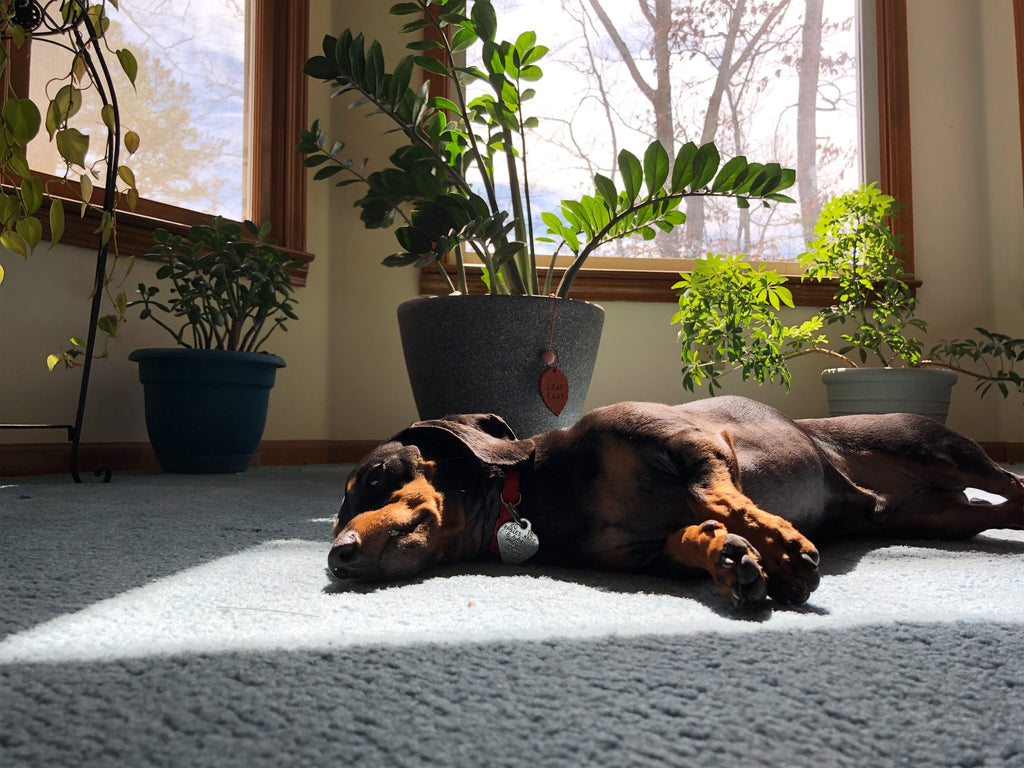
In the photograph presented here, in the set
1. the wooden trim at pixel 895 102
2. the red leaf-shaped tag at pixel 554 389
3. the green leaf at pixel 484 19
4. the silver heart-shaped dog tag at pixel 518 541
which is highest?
the wooden trim at pixel 895 102

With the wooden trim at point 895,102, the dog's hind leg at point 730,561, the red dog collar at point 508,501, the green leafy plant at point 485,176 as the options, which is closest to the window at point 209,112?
the green leafy plant at point 485,176

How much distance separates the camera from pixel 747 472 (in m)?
1.29

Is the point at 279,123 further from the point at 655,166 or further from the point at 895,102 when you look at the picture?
the point at 895,102

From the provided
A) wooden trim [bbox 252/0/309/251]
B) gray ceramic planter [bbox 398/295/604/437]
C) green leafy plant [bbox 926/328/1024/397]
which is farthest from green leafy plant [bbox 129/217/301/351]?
green leafy plant [bbox 926/328/1024/397]

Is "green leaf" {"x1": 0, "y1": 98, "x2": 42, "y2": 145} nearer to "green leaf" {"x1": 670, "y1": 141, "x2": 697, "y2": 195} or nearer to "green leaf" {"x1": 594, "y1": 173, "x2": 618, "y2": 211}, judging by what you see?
"green leaf" {"x1": 594, "y1": 173, "x2": 618, "y2": 211}

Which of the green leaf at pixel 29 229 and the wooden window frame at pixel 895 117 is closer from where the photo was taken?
the green leaf at pixel 29 229

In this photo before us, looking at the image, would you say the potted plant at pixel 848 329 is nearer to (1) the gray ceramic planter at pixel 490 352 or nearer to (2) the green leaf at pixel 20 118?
(1) the gray ceramic planter at pixel 490 352

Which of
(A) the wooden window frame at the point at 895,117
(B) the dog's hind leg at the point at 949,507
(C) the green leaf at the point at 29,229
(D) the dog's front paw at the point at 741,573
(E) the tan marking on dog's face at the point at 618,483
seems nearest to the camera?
(D) the dog's front paw at the point at 741,573

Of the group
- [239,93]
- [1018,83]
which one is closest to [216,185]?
[239,93]

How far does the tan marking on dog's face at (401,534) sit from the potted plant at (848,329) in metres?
2.05

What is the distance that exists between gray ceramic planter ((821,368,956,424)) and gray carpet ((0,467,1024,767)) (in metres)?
1.99

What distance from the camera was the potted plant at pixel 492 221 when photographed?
2160mm

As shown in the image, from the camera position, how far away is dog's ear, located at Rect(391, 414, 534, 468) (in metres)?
1.19

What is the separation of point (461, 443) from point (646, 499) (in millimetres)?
276
